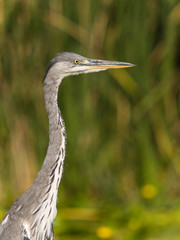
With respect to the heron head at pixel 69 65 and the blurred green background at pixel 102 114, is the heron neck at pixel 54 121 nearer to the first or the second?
the heron head at pixel 69 65

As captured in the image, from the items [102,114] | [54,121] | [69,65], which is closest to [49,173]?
[54,121]

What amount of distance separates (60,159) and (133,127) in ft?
5.51

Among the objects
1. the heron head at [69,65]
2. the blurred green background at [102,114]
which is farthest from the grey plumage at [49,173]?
the blurred green background at [102,114]

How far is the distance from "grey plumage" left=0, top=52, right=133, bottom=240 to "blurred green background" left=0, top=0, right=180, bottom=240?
1.19m

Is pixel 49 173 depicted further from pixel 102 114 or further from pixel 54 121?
pixel 102 114

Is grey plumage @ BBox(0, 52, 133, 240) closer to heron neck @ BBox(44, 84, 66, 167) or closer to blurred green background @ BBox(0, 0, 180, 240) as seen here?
heron neck @ BBox(44, 84, 66, 167)

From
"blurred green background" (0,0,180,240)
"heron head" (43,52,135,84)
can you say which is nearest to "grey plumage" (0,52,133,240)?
"heron head" (43,52,135,84)

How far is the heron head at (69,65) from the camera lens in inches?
95.5

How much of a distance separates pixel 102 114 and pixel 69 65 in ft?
5.39

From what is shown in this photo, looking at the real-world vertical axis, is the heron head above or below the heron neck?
above

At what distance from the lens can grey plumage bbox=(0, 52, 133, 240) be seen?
7.94ft

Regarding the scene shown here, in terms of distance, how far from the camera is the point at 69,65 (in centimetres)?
246

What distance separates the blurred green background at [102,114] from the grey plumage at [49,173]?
1186mm

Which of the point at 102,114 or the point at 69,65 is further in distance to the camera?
the point at 102,114
